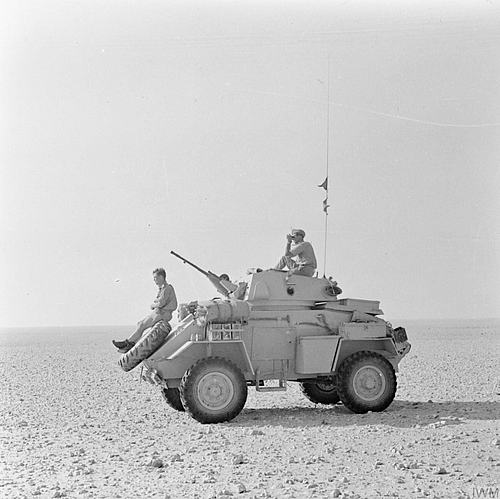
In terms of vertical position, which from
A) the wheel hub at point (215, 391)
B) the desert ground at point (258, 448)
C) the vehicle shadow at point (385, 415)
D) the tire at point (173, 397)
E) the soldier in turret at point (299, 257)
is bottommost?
the desert ground at point (258, 448)

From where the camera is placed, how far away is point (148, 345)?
13.6 m

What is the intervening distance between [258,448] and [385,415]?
331 centimetres

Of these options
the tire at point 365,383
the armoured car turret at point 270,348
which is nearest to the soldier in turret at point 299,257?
the armoured car turret at point 270,348

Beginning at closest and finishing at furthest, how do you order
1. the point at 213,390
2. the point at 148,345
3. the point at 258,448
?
1. the point at 258,448
2. the point at 213,390
3. the point at 148,345

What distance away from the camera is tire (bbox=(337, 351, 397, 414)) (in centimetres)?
1374

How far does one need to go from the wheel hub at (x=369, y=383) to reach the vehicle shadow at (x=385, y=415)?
321mm

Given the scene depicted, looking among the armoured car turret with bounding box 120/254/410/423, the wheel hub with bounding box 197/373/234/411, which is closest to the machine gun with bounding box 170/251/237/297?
the armoured car turret with bounding box 120/254/410/423

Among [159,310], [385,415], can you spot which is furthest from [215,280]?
[385,415]

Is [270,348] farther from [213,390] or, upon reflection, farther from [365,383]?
[365,383]

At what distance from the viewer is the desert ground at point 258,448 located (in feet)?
28.3

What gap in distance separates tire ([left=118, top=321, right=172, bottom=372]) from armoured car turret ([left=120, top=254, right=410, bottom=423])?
15 millimetres

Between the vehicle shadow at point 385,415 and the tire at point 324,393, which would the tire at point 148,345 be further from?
the tire at point 324,393

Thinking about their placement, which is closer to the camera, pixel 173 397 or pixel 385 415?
pixel 385 415

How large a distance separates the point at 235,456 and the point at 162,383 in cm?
370
